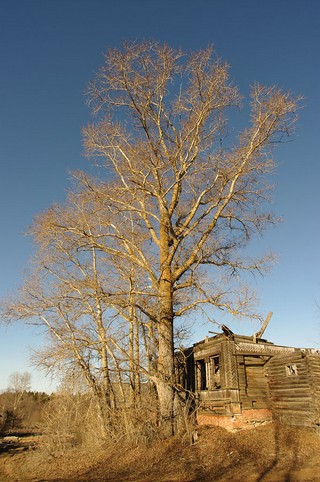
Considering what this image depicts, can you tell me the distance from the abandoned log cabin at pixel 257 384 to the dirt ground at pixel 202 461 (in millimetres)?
1091

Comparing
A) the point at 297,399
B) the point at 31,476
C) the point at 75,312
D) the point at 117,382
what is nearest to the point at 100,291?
the point at 75,312

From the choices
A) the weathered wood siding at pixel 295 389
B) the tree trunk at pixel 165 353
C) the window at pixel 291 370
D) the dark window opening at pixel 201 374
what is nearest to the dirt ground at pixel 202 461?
the tree trunk at pixel 165 353

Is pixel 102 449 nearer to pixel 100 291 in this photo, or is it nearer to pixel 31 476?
pixel 31 476

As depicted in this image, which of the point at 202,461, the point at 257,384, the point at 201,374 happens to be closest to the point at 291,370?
the point at 257,384

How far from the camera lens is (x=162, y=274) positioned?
14.6 meters

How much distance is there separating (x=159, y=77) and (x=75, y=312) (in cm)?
1018

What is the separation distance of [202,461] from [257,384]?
729 centimetres

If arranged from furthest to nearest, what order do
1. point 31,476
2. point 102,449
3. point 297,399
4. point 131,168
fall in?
point 297,399, point 131,168, point 102,449, point 31,476

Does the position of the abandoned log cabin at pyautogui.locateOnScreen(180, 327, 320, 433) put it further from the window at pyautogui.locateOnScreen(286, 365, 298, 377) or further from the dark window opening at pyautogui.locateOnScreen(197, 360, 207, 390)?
the dark window opening at pyautogui.locateOnScreen(197, 360, 207, 390)

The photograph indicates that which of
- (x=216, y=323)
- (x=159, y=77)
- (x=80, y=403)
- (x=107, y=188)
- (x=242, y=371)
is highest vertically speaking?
(x=159, y=77)

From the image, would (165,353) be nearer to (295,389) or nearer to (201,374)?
(295,389)

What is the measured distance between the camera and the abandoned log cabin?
16.1 m

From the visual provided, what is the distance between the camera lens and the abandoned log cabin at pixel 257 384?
52.7ft

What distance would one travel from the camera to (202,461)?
36.9ft
